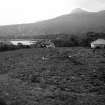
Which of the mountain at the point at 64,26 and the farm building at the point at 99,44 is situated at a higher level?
the mountain at the point at 64,26

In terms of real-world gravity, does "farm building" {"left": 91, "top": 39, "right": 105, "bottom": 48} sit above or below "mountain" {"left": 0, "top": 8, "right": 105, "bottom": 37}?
below

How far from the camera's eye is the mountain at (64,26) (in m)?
120

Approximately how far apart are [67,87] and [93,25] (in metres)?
125

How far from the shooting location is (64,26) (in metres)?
132

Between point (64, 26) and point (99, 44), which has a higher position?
point (64, 26)

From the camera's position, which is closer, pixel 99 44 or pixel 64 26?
pixel 99 44

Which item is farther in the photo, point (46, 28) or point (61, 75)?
point (46, 28)

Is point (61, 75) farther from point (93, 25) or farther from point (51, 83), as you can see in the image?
point (93, 25)

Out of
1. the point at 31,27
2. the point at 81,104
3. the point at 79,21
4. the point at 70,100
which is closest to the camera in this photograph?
the point at 81,104

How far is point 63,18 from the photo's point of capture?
149125mm

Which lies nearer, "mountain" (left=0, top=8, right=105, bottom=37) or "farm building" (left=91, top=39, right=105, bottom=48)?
"farm building" (left=91, top=39, right=105, bottom=48)

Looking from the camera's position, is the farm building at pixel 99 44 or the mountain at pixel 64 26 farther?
the mountain at pixel 64 26

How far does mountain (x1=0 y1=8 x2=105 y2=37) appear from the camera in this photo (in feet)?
395

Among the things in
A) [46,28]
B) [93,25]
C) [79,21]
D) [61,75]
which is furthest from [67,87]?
[79,21]
